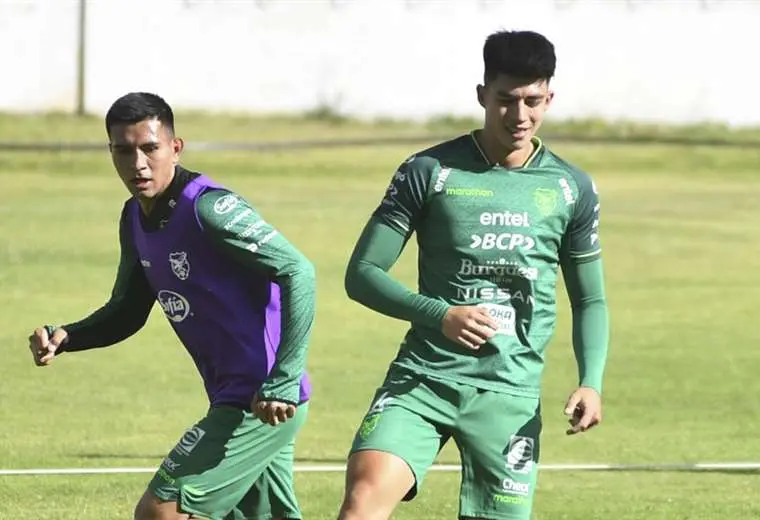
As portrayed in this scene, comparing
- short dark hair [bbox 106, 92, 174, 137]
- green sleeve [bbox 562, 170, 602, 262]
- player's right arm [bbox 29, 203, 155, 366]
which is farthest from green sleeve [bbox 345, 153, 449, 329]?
player's right arm [bbox 29, 203, 155, 366]

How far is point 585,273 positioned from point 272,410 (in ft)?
3.95

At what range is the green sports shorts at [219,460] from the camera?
656 cm

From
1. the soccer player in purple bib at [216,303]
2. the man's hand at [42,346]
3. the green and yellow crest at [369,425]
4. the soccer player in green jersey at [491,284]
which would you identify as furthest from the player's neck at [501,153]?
the man's hand at [42,346]

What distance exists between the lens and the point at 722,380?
14.3 meters

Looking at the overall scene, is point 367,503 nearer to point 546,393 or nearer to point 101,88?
point 546,393

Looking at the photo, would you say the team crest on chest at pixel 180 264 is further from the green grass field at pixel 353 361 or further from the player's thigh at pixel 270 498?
the green grass field at pixel 353 361

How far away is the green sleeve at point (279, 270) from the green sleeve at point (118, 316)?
66 cm

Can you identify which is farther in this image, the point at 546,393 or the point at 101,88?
the point at 101,88

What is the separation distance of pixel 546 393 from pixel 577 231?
7.05 m

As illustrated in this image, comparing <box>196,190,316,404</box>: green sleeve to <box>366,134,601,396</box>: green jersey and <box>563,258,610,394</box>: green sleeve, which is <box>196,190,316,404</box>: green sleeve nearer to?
<box>366,134,601,396</box>: green jersey

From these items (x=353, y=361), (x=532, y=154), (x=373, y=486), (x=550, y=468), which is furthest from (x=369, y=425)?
(x=353, y=361)

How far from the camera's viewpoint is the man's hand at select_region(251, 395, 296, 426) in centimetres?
642

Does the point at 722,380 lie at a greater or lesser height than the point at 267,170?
greater

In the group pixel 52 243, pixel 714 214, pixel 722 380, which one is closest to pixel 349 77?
pixel 714 214
